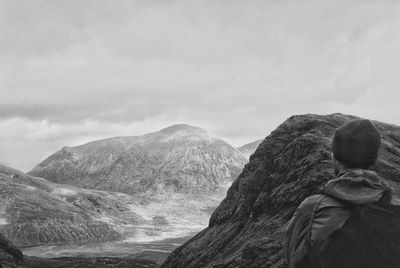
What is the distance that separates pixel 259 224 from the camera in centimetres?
1588

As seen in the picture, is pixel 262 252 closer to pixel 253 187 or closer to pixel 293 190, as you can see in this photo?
pixel 293 190

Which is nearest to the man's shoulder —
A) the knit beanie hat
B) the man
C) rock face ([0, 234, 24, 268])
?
the man

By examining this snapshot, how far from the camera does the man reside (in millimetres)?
4762

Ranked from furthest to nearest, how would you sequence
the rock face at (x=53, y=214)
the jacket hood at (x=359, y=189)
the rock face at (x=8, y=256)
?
the rock face at (x=53, y=214) < the rock face at (x=8, y=256) < the jacket hood at (x=359, y=189)

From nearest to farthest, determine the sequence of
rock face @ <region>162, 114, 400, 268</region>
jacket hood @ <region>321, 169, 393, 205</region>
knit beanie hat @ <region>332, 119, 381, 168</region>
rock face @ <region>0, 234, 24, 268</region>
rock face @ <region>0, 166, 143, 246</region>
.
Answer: jacket hood @ <region>321, 169, 393, 205</region> → knit beanie hat @ <region>332, 119, 381, 168</region> → rock face @ <region>162, 114, 400, 268</region> → rock face @ <region>0, 234, 24, 268</region> → rock face @ <region>0, 166, 143, 246</region>

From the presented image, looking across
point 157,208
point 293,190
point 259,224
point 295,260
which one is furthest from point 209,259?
point 157,208

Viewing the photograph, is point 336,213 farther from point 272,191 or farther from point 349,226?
point 272,191

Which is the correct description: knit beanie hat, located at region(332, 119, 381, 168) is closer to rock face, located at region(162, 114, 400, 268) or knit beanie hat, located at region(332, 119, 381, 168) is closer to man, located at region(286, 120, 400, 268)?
man, located at region(286, 120, 400, 268)

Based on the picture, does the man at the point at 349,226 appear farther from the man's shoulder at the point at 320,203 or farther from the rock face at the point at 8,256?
the rock face at the point at 8,256

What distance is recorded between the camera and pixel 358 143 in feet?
16.9

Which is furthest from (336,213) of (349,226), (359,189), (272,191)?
(272,191)

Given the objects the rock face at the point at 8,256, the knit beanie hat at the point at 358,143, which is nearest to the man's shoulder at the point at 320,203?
the knit beanie hat at the point at 358,143

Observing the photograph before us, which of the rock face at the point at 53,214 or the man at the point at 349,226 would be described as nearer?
the man at the point at 349,226

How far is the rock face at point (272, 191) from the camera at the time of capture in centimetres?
1427
